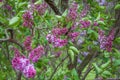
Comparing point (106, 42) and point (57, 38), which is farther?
point (106, 42)

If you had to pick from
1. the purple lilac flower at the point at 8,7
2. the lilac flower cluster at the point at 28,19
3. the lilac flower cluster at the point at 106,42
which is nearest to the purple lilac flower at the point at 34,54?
the lilac flower cluster at the point at 28,19

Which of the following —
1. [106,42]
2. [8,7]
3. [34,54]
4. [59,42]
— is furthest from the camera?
[8,7]

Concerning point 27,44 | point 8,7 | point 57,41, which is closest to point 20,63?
point 27,44

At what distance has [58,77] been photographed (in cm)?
288

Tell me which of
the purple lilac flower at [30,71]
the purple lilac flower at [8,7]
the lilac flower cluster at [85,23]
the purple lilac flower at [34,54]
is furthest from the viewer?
the purple lilac flower at [8,7]

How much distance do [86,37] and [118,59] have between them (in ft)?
1.17

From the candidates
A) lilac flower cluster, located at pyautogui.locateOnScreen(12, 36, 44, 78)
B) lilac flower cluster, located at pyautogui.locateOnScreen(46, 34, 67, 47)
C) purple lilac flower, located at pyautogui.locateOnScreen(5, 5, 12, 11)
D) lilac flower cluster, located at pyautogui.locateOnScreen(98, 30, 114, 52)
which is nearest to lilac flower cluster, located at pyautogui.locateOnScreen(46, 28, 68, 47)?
lilac flower cluster, located at pyautogui.locateOnScreen(46, 34, 67, 47)

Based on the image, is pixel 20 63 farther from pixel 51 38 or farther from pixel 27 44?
pixel 51 38

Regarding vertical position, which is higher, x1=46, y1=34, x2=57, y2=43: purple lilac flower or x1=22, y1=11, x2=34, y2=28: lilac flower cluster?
x1=22, y1=11, x2=34, y2=28: lilac flower cluster

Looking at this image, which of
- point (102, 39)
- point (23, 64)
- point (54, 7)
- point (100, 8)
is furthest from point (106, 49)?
point (100, 8)

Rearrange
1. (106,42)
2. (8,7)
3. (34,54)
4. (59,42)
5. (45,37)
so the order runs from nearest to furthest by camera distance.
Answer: (34,54), (59,42), (106,42), (45,37), (8,7)

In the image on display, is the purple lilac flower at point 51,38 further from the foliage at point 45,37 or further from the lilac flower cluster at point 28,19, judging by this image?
the lilac flower cluster at point 28,19

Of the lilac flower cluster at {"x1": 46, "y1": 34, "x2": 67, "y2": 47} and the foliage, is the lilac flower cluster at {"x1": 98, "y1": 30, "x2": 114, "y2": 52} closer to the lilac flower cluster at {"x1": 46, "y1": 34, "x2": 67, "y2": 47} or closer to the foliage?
the foliage

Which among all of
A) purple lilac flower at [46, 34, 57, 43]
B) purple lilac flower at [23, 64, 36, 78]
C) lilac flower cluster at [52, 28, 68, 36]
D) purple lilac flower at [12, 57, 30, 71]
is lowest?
purple lilac flower at [23, 64, 36, 78]
